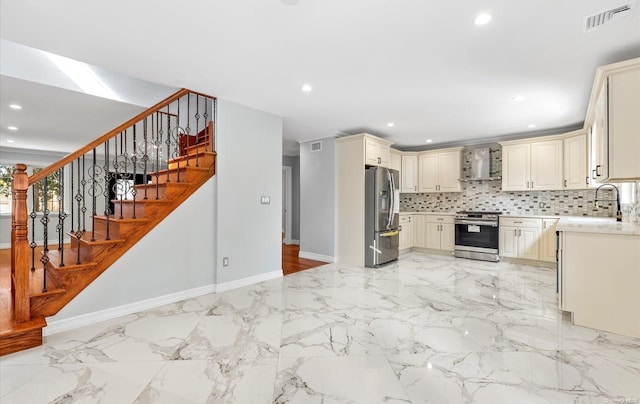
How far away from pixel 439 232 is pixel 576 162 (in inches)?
96.9

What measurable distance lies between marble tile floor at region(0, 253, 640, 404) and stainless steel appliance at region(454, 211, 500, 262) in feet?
6.55

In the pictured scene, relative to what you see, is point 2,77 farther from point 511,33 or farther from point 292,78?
point 511,33

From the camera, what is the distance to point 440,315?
110 inches

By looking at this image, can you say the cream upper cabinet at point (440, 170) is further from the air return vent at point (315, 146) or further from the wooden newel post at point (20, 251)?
A: the wooden newel post at point (20, 251)

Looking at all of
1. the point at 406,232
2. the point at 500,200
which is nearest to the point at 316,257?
the point at 406,232

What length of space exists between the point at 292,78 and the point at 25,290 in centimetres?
290

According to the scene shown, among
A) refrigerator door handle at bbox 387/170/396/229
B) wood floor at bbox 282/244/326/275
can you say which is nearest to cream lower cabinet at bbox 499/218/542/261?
refrigerator door handle at bbox 387/170/396/229

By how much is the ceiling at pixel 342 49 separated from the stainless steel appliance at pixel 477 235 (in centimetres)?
210

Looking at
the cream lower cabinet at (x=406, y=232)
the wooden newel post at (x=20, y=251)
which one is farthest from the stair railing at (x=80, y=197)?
the cream lower cabinet at (x=406, y=232)

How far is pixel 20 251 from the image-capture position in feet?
7.38

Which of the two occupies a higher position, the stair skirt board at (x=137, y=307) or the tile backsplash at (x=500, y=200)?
the tile backsplash at (x=500, y=200)

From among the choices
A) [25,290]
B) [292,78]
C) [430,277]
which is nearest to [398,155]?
[430,277]

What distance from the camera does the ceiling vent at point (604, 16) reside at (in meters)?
1.89

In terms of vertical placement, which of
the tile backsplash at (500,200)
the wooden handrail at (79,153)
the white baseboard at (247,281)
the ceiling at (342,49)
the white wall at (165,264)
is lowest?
the white baseboard at (247,281)
